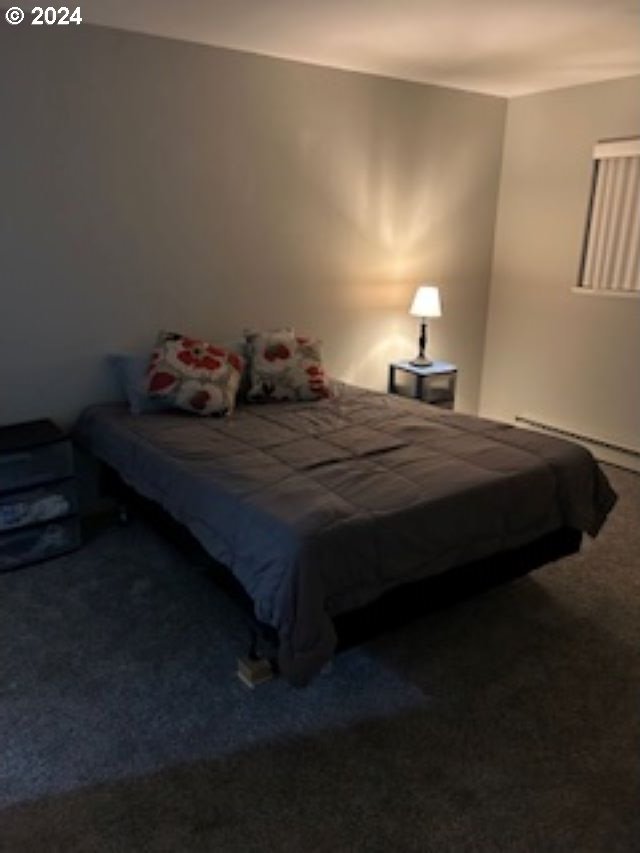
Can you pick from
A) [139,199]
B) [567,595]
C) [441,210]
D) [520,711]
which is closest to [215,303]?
[139,199]

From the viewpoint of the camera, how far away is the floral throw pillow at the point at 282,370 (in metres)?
3.40

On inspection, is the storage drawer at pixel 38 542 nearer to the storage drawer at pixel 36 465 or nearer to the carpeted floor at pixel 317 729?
the carpeted floor at pixel 317 729

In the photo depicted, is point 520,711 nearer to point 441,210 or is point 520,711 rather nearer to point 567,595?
point 567,595

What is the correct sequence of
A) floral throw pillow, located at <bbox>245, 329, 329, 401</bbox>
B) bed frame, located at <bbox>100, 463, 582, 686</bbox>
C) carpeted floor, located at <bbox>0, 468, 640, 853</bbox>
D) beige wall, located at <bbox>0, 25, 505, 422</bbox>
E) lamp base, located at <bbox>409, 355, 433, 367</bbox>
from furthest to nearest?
lamp base, located at <bbox>409, 355, 433, 367</bbox>
floral throw pillow, located at <bbox>245, 329, 329, 401</bbox>
beige wall, located at <bbox>0, 25, 505, 422</bbox>
bed frame, located at <bbox>100, 463, 582, 686</bbox>
carpeted floor, located at <bbox>0, 468, 640, 853</bbox>

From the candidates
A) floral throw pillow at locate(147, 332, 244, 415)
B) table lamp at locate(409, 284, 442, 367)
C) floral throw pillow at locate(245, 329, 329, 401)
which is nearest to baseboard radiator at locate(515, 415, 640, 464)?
table lamp at locate(409, 284, 442, 367)

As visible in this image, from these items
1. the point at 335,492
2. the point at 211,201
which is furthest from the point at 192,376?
the point at 335,492

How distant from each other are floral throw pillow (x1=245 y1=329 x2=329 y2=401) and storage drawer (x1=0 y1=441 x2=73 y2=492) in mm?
955

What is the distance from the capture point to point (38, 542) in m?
2.90

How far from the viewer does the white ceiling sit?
2594 mm

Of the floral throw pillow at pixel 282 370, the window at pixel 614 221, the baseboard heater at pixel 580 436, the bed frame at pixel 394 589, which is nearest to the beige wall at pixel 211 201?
the floral throw pillow at pixel 282 370

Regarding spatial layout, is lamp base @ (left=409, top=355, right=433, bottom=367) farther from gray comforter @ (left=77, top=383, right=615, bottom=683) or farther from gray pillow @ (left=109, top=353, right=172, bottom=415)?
gray pillow @ (left=109, top=353, right=172, bottom=415)

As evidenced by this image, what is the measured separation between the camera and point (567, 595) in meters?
2.71

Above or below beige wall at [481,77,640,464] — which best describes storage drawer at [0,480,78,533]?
below

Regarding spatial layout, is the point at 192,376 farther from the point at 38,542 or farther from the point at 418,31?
the point at 418,31
